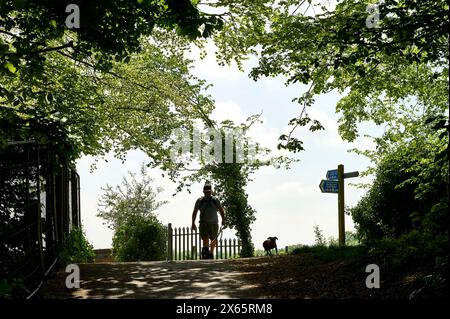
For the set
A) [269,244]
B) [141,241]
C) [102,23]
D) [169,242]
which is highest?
[102,23]

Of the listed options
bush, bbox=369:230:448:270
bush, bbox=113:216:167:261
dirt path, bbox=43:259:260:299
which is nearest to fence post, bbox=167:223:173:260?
bush, bbox=113:216:167:261

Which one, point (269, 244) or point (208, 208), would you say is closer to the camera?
point (208, 208)

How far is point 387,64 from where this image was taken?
11938mm

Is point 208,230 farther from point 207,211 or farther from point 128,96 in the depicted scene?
point 128,96

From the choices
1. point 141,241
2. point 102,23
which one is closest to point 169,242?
point 141,241

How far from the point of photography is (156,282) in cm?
843

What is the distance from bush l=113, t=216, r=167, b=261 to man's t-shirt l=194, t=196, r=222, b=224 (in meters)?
5.04

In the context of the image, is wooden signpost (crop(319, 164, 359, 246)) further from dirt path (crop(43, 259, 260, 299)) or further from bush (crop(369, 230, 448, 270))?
bush (crop(369, 230, 448, 270))

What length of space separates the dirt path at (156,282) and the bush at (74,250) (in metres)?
0.43

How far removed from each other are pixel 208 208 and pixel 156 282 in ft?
15.5

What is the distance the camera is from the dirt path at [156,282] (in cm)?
739

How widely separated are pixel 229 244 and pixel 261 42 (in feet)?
42.2
